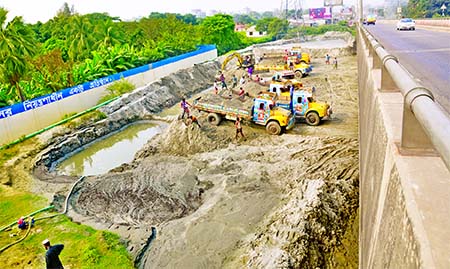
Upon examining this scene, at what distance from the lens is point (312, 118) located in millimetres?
19688

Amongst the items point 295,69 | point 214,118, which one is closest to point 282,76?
point 295,69

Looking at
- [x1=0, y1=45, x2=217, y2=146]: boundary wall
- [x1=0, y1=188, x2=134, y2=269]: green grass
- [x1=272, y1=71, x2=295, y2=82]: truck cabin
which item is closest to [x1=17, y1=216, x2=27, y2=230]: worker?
[x1=0, y1=188, x2=134, y2=269]: green grass

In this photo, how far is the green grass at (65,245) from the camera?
9773 mm

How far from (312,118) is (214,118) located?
5.42 metres

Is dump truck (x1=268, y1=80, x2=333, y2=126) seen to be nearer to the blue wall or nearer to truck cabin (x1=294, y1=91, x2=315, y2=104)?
truck cabin (x1=294, y1=91, x2=315, y2=104)

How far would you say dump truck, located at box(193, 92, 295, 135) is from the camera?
18.5 metres

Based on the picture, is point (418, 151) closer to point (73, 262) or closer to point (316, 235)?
point (316, 235)

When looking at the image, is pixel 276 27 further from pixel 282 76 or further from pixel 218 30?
pixel 282 76

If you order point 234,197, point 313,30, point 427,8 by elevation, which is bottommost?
point 234,197

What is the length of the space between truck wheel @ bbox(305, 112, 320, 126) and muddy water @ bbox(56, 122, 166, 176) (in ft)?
32.7

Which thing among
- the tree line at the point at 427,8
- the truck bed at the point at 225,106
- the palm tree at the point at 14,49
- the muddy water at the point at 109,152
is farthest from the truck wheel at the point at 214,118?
the tree line at the point at 427,8

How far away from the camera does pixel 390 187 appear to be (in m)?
3.36

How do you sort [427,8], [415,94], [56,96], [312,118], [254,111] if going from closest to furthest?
[415,94], [254,111], [312,118], [56,96], [427,8]

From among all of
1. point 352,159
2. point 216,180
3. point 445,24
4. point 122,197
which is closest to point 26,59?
point 122,197
